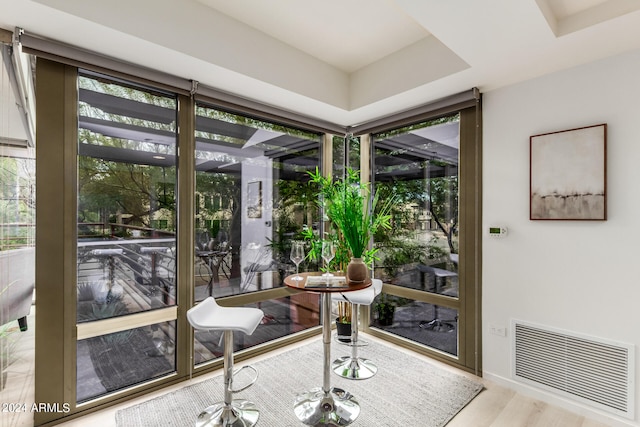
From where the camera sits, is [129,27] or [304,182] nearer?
[129,27]

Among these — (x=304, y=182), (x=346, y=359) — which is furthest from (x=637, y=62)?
(x=346, y=359)

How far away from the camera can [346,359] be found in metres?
2.92

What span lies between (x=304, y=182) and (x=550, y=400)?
2861 mm

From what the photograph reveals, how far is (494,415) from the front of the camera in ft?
7.11

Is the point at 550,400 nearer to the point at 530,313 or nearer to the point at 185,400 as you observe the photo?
the point at 530,313

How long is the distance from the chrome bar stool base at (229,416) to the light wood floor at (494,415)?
554 millimetres

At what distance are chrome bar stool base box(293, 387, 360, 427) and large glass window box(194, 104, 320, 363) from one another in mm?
1031

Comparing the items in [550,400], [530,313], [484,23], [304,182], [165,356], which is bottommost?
[550,400]

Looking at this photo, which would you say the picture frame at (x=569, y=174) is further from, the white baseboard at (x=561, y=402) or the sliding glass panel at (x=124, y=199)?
the sliding glass panel at (x=124, y=199)

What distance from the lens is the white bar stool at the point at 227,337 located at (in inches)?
72.4

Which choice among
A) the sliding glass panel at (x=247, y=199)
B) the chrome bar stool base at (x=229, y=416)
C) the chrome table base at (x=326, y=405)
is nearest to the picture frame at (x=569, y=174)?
the chrome table base at (x=326, y=405)

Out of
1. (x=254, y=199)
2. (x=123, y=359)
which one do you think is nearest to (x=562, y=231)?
(x=254, y=199)

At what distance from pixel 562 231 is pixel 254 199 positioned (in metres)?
2.60

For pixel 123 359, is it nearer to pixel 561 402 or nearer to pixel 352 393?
pixel 352 393
